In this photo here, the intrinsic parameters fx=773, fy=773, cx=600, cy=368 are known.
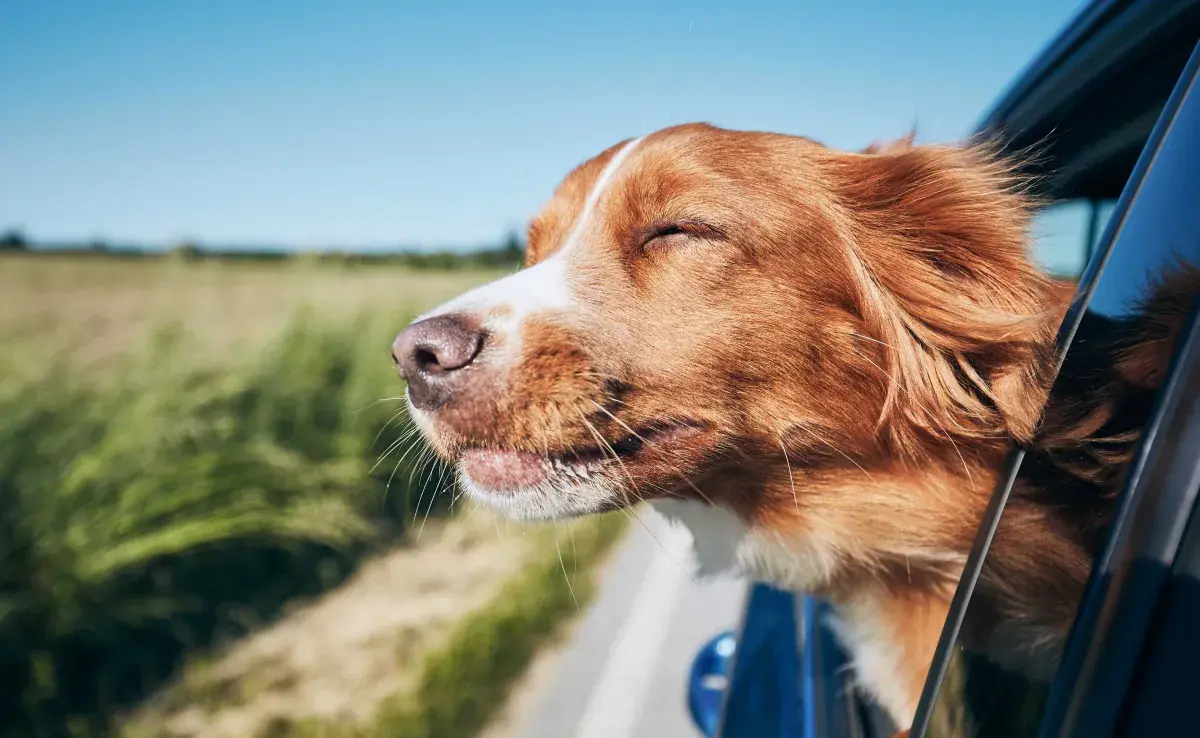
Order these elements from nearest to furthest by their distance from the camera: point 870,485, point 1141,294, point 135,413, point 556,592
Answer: point 1141,294 → point 870,485 → point 135,413 → point 556,592

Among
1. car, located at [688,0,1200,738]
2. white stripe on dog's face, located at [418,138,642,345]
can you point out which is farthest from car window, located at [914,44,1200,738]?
white stripe on dog's face, located at [418,138,642,345]

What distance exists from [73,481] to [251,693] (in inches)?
53.8

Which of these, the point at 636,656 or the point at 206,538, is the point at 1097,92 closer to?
the point at 636,656

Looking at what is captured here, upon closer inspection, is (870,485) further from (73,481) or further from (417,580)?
(417,580)

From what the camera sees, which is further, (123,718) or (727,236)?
(123,718)

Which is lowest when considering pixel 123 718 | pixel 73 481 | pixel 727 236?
pixel 123 718

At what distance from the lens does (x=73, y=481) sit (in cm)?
382

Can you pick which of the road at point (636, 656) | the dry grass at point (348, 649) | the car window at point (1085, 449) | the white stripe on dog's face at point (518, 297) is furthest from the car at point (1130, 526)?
the dry grass at point (348, 649)

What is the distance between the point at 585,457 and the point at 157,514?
3782mm

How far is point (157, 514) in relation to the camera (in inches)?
169

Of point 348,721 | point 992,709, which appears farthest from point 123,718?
point 992,709

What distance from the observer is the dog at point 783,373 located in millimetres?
1423

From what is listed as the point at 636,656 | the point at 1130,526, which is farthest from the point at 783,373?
the point at 636,656

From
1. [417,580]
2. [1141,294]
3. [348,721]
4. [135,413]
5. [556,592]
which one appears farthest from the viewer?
[417,580]
